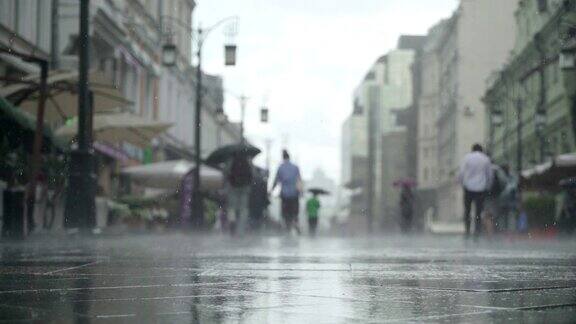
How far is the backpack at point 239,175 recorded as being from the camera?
18.8m

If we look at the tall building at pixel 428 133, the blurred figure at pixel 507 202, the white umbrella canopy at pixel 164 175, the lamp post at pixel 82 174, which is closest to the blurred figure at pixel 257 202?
the white umbrella canopy at pixel 164 175

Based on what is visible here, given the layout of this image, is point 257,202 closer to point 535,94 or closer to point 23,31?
point 23,31

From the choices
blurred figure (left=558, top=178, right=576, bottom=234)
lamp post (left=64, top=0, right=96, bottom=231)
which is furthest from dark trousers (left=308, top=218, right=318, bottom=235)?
lamp post (left=64, top=0, right=96, bottom=231)

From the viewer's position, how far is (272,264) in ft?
24.3

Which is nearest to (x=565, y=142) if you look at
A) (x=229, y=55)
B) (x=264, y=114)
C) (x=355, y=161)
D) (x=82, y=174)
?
(x=264, y=114)

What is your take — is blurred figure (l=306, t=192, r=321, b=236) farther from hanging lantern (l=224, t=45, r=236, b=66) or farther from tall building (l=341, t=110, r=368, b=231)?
tall building (l=341, t=110, r=368, b=231)

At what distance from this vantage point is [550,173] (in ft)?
96.0

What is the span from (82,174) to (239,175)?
3997 mm

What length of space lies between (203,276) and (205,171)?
26.3 m

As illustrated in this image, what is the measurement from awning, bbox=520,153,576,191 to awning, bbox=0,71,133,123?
1335cm

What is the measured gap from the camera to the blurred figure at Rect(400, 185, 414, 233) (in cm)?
3129

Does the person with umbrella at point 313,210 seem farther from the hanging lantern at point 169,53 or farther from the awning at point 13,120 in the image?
the awning at point 13,120

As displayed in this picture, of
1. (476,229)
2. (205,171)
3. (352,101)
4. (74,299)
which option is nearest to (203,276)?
(74,299)

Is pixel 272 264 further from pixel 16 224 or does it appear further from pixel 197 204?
pixel 197 204
